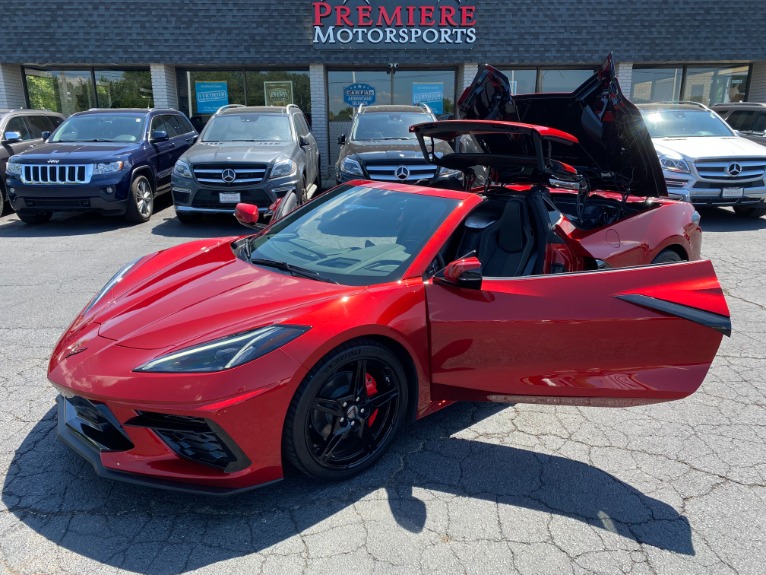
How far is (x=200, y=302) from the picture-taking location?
2.88 meters

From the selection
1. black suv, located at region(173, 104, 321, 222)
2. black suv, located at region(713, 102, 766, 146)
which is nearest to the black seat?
black suv, located at region(173, 104, 321, 222)

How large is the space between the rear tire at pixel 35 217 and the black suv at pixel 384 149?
490 cm

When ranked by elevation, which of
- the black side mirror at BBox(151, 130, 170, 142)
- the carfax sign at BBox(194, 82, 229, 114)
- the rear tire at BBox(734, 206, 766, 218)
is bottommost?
the rear tire at BBox(734, 206, 766, 218)

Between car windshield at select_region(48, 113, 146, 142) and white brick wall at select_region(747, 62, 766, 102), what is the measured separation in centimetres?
1569

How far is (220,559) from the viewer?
94.7 inches

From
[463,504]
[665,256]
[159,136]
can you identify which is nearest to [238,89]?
[159,136]

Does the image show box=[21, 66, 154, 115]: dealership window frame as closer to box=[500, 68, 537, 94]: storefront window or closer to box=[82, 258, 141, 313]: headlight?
box=[500, 68, 537, 94]: storefront window

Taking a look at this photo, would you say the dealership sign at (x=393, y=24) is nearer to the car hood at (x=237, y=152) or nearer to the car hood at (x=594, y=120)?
the car hood at (x=237, y=152)

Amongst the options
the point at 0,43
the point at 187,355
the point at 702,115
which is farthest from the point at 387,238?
the point at 0,43

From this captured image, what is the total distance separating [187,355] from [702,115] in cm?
1099

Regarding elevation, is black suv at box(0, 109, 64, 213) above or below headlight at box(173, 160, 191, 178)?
above

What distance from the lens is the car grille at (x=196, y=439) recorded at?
2.45 m

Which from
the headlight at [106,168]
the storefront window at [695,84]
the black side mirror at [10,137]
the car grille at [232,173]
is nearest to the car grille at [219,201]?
the car grille at [232,173]

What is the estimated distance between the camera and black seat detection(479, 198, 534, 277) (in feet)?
12.0
